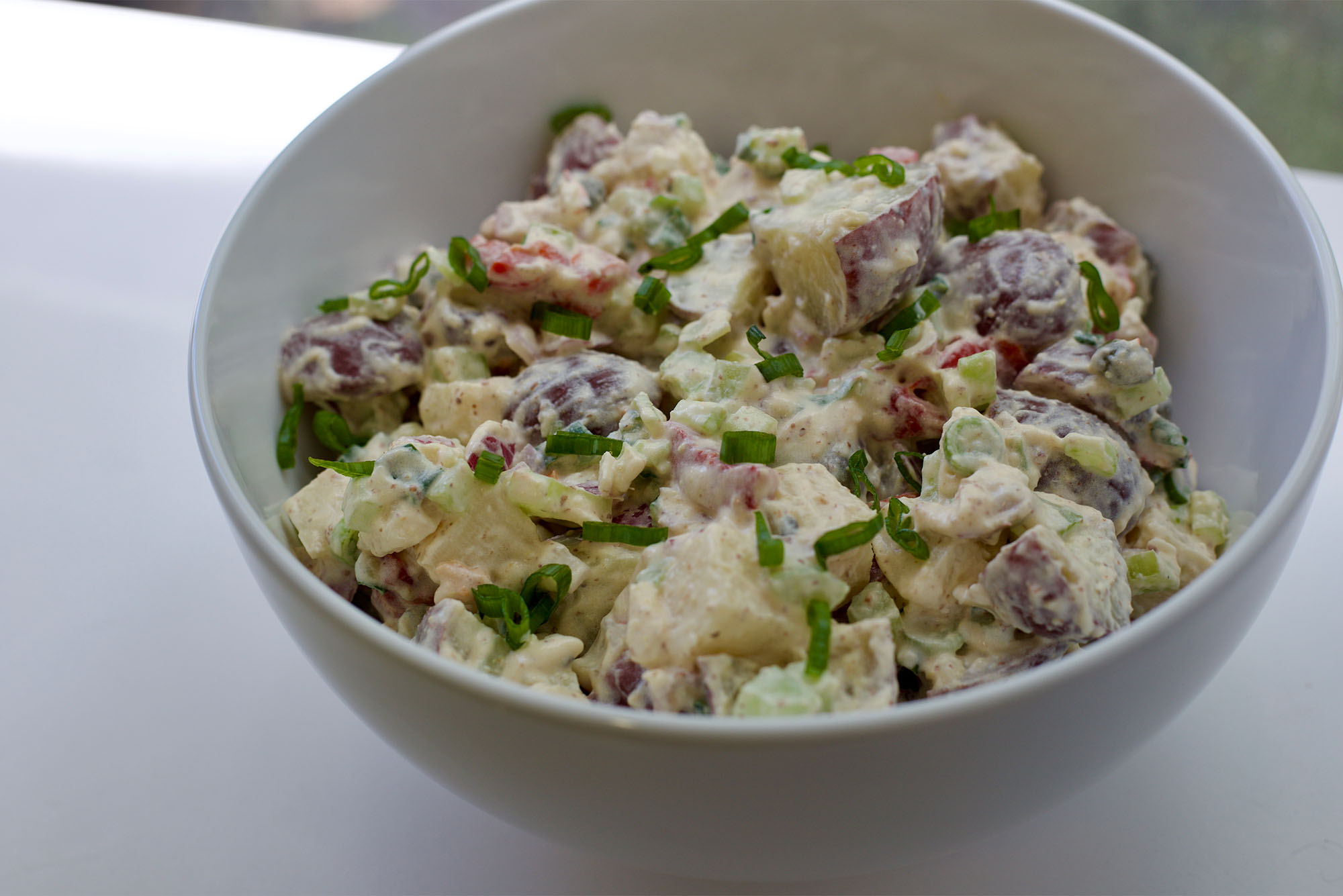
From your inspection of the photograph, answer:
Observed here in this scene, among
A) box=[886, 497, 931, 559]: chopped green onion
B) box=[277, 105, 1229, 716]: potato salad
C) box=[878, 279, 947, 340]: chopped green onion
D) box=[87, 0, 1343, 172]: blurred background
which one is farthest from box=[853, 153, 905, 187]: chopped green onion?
box=[87, 0, 1343, 172]: blurred background

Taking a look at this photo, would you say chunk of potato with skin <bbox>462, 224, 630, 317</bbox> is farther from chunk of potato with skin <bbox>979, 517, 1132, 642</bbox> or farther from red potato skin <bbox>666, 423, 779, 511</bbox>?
chunk of potato with skin <bbox>979, 517, 1132, 642</bbox>

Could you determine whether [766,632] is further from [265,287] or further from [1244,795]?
[265,287]

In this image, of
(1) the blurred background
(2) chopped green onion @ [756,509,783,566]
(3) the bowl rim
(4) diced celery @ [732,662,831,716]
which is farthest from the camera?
(1) the blurred background

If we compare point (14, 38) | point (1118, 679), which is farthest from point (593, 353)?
point (14, 38)

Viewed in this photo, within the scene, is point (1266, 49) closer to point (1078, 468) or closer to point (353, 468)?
point (1078, 468)

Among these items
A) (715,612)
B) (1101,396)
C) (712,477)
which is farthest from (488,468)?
(1101,396)

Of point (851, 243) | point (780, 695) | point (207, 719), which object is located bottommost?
point (207, 719)

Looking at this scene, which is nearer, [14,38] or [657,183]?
[657,183]
